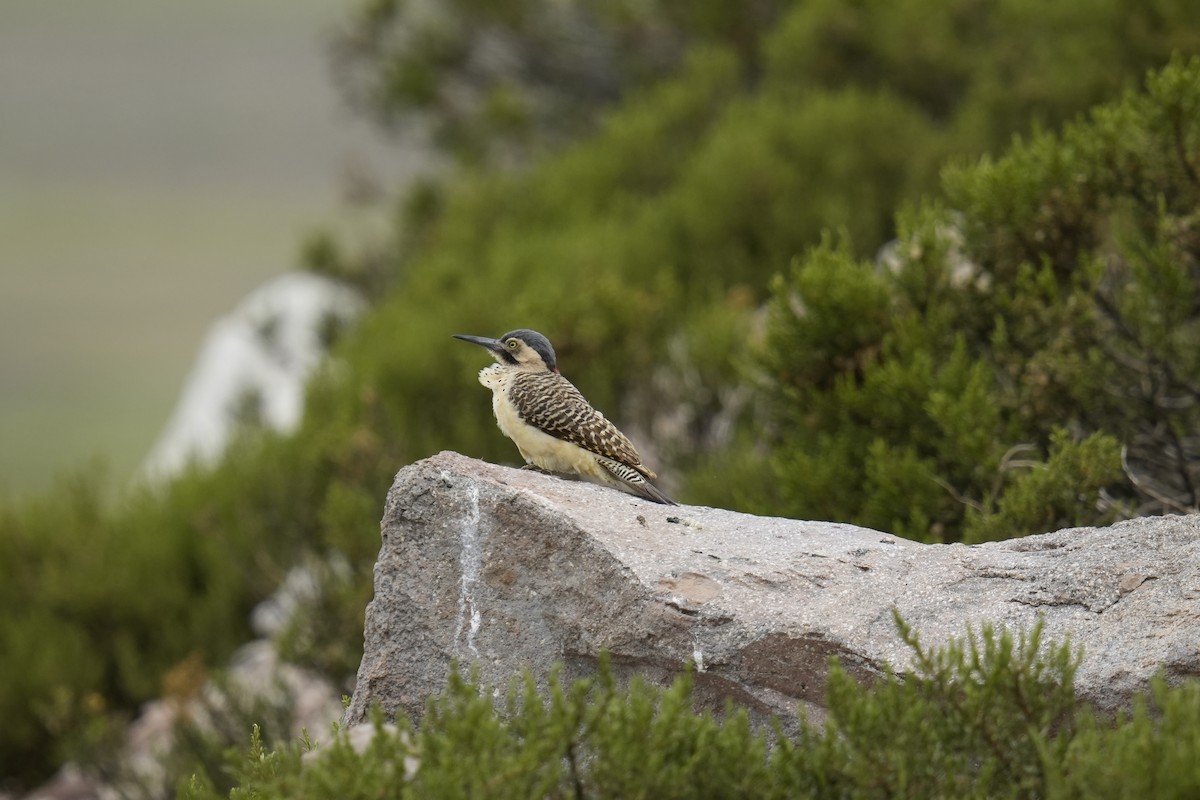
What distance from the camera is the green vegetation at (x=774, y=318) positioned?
7023 mm

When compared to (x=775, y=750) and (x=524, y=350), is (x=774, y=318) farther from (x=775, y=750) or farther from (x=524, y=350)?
(x=775, y=750)

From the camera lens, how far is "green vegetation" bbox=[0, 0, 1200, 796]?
7.02 m

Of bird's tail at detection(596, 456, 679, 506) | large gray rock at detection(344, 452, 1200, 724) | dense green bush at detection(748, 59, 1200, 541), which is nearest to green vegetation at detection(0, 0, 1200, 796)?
dense green bush at detection(748, 59, 1200, 541)

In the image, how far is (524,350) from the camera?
6129mm

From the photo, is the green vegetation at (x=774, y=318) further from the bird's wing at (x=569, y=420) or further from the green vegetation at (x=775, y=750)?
the bird's wing at (x=569, y=420)

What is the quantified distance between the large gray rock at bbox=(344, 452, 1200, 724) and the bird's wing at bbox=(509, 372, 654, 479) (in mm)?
944

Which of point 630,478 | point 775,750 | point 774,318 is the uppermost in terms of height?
point 774,318

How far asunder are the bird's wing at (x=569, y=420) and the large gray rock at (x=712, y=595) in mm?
944

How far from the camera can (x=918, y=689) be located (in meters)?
4.02

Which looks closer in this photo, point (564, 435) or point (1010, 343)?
point (564, 435)

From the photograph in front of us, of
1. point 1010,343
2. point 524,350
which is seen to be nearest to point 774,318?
point 1010,343

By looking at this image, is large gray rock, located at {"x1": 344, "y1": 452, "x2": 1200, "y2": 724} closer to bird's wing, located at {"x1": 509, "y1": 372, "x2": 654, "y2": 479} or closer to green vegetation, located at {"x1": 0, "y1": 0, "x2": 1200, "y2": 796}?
green vegetation, located at {"x1": 0, "y1": 0, "x2": 1200, "y2": 796}

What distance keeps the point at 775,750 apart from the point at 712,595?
47 cm

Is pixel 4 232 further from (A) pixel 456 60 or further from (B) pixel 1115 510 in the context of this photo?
(B) pixel 1115 510
